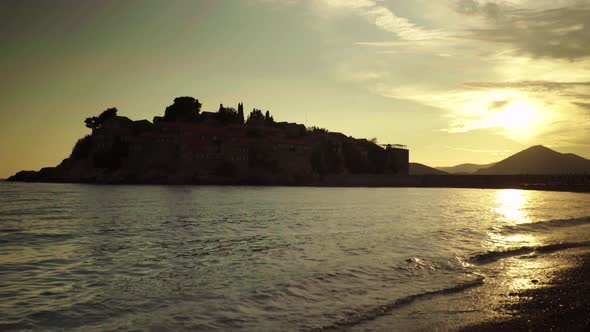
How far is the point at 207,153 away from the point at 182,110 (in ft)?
73.7

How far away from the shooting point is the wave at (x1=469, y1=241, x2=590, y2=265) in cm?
1703

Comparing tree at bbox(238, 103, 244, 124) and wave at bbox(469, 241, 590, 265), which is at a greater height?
tree at bbox(238, 103, 244, 124)

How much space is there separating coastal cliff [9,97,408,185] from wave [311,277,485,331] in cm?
12648

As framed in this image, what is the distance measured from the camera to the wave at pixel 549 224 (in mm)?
28880

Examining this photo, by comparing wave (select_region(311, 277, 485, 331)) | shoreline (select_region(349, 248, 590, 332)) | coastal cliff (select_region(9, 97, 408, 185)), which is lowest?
wave (select_region(311, 277, 485, 331))

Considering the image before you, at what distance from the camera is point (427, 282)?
12867 millimetres

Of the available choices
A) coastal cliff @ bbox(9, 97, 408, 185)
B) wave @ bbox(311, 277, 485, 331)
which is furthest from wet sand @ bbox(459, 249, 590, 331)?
coastal cliff @ bbox(9, 97, 408, 185)

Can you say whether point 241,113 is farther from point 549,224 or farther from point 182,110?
point 549,224

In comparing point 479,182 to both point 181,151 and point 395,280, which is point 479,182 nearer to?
point 181,151

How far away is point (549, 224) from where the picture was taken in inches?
1238

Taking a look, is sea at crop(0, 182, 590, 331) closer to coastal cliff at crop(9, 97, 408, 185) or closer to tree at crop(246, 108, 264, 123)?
coastal cliff at crop(9, 97, 408, 185)

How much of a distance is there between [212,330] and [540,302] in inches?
291

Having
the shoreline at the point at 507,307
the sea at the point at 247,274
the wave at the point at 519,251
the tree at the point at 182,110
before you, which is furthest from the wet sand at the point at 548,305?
the tree at the point at 182,110

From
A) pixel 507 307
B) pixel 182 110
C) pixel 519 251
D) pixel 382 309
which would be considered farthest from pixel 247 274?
pixel 182 110
